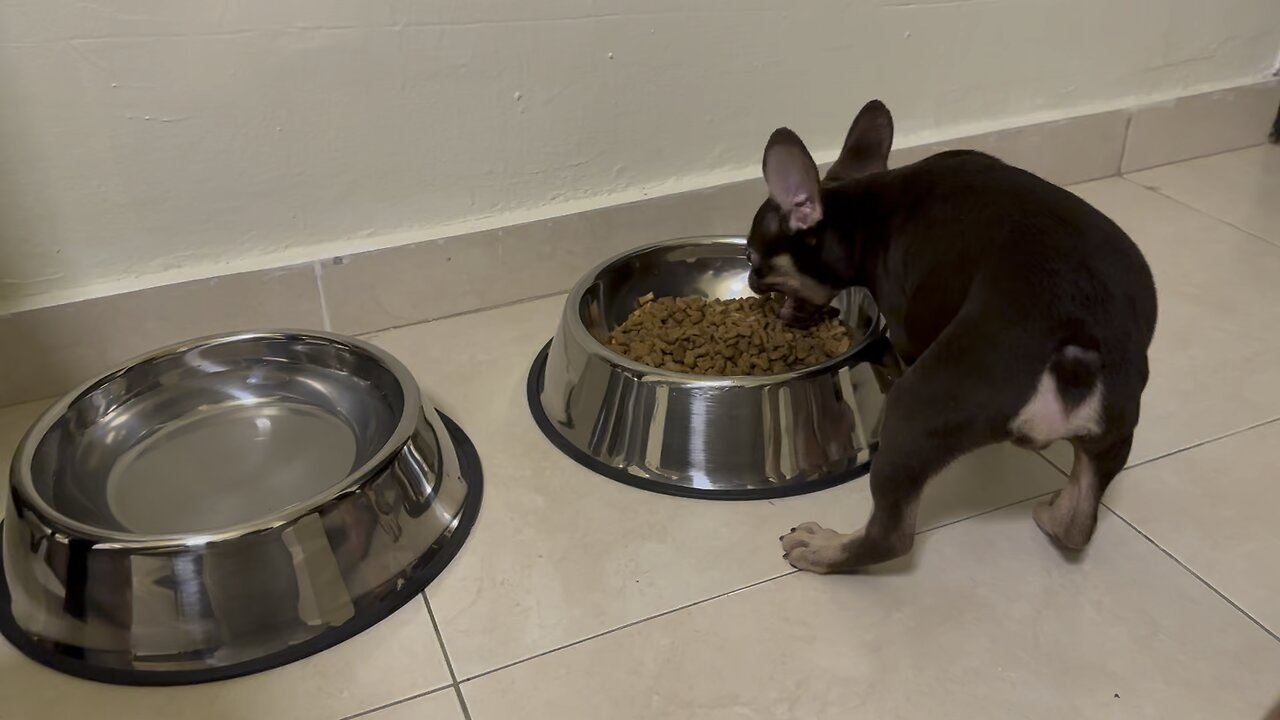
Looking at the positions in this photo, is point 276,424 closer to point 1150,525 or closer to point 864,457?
point 864,457

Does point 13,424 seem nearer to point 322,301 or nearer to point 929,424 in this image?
point 322,301

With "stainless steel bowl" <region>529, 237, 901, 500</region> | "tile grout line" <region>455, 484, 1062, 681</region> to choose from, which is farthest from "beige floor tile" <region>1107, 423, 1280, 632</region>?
"stainless steel bowl" <region>529, 237, 901, 500</region>

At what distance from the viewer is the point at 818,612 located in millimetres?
1107

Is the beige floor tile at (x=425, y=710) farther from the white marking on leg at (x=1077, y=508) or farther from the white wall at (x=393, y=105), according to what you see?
the white wall at (x=393, y=105)

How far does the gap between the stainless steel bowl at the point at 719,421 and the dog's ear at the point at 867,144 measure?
0.21 meters

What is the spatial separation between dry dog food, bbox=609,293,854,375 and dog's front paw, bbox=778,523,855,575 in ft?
0.91

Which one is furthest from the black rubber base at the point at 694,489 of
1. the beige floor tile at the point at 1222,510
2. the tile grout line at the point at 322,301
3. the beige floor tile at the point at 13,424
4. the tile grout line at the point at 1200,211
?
the tile grout line at the point at 1200,211

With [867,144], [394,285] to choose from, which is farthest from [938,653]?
[394,285]

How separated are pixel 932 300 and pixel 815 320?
0.36m

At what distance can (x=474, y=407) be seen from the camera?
4.87ft

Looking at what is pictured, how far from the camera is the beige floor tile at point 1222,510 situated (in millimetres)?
1143

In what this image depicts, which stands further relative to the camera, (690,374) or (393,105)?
(393,105)

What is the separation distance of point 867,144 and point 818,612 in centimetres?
66

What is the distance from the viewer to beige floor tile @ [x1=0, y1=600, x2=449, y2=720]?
39.3 inches
